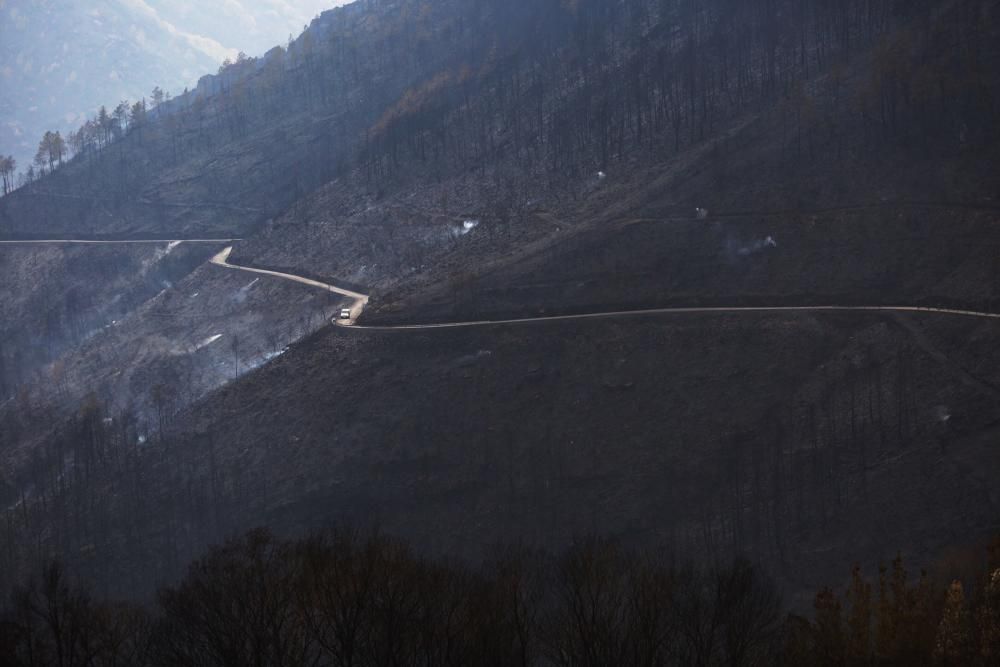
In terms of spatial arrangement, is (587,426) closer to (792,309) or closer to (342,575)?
(792,309)

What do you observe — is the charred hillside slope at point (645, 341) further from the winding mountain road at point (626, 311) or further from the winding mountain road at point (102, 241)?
the winding mountain road at point (102, 241)

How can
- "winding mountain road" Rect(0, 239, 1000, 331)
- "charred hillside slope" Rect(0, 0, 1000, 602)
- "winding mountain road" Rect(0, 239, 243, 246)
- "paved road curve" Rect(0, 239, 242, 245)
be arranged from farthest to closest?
"winding mountain road" Rect(0, 239, 243, 246) → "paved road curve" Rect(0, 239, 242, 245) → "winding mountain road" Rect(0, 239, 1000, 331) → "charred hillside slope" Rect(0, 0, 1000, 602)

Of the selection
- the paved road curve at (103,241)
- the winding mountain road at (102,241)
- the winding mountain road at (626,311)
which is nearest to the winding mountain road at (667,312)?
the winding mountain road at (626,311)

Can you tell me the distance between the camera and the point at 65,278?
163625mm

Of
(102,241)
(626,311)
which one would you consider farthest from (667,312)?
(102,241)

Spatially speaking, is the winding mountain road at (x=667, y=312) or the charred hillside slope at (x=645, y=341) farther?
the winding mountain road at (x=667, y=312)

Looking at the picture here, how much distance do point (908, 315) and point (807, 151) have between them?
28.5 meters

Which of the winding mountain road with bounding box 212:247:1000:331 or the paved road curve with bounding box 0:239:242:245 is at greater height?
the paved road curve with bounding box 0:239:242:245

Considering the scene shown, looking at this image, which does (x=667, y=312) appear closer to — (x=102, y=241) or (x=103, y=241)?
(x=103, y=241)

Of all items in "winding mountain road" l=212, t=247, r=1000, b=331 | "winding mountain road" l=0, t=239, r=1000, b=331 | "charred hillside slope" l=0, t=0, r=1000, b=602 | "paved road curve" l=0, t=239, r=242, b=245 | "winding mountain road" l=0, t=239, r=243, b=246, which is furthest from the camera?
"winding mountain road" l=0, t=239, r=243, b=246

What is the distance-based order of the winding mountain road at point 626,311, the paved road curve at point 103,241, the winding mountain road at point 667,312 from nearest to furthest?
the winding mountain road at point 667,312 → the winding mountain road at point 626,311 → the paved road curve at point 103,241

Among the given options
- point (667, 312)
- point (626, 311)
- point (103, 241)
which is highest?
point (103, 241)

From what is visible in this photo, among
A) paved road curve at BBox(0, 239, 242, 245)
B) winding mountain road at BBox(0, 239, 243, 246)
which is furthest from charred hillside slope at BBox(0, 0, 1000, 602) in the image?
winding mountain road at BBox(0, 239, 243, 246)

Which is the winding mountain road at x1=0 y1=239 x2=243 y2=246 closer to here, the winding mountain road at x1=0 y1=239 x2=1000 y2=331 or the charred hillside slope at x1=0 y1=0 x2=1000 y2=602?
the charred hillside slope at x1=0 y1=0 x2=1000 y2=602
